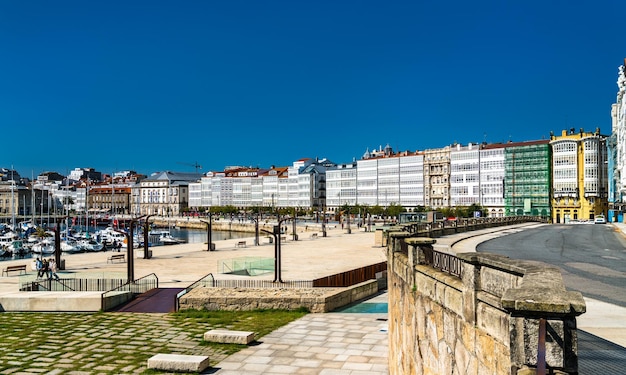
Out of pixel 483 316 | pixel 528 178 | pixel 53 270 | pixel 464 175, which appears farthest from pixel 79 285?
pixel 464 175

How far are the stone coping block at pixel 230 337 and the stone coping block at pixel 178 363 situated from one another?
2396 millimetres

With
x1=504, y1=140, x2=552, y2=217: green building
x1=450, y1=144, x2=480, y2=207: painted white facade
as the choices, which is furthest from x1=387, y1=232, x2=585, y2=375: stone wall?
x1=450, y1=144, x2=480, y2=207: painted white facade

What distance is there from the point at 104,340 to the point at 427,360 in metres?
12.5

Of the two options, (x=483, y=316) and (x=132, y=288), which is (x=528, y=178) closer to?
(x=132, y=288)

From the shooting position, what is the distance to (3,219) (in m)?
167

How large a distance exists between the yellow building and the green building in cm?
172

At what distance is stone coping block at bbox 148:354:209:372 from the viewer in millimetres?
14312

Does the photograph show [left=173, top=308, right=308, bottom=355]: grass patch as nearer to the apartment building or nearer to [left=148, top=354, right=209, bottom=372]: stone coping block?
[left=148, top=354, right=209, bottom=372]: stone coping block

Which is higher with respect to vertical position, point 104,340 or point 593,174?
point 593,174

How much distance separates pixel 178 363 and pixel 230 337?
2.90 metres

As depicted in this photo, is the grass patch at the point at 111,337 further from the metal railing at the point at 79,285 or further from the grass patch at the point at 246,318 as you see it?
the metal railing at the point at 79,285

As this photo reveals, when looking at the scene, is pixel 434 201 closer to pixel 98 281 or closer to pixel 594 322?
pixel 98 281

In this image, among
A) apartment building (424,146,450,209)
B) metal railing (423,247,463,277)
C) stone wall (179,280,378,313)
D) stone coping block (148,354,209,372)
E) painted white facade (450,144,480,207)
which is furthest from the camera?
apartment building (424,146,450,209)

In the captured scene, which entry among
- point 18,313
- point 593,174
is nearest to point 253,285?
point 18,313
